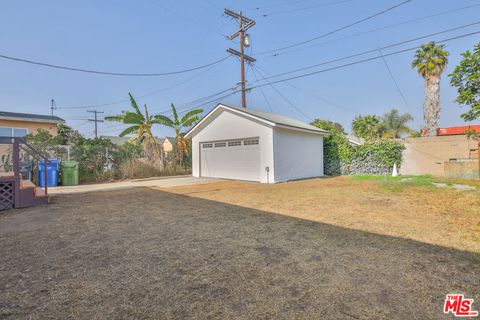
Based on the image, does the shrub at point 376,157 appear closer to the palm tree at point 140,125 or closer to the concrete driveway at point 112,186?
the concrete driveway at point 112,186

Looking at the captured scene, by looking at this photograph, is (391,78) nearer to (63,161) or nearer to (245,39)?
(245,39)

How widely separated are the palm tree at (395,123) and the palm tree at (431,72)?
25.6 ft

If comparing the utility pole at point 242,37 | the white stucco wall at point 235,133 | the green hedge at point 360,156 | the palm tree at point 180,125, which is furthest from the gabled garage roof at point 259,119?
the utility pole at point 242,37

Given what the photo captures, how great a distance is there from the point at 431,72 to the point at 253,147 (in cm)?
1709

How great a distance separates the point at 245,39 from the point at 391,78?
11147 mm

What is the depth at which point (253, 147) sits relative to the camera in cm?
1191

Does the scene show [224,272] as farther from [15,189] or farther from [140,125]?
[140,125]

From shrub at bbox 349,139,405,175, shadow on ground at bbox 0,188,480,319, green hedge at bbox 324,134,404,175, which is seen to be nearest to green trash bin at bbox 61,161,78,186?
shadow on ground at bbox 0,188,480,319

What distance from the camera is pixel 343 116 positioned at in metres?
33.0

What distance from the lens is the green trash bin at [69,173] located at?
1088cm

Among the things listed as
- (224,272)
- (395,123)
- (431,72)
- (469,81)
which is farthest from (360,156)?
(395,123)

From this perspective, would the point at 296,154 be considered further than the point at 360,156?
No

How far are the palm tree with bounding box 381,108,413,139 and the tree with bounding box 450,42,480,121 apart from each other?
2385 centimetres

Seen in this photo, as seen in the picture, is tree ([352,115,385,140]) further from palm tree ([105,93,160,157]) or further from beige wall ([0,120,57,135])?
beige wall ([0,120,57,135])
